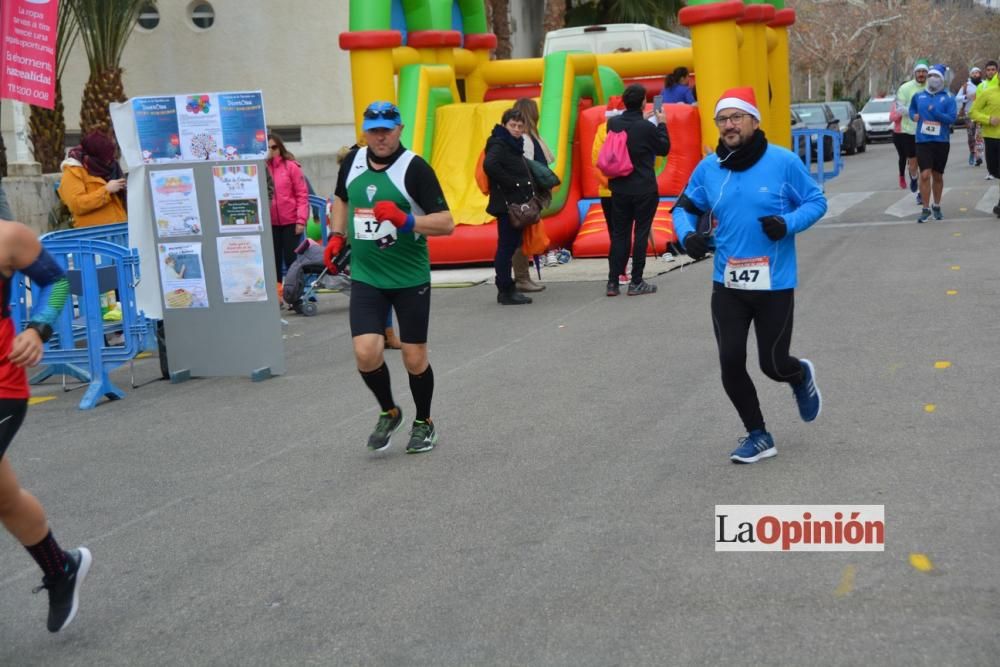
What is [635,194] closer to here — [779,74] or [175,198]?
[175,198]

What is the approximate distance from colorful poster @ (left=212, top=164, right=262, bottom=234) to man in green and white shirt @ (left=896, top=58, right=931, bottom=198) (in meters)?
9.98

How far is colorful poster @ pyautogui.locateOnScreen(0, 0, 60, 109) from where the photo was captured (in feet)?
38.9

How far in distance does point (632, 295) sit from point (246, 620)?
28.8 feet

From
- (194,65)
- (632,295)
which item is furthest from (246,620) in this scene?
(194,65)

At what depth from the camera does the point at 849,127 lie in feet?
126

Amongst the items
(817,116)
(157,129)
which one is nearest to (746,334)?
(157,129)

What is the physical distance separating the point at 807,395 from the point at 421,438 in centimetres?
202

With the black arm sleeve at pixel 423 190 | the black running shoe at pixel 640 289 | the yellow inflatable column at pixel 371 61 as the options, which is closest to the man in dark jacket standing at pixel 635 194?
the black running shoe at pixel 640 289

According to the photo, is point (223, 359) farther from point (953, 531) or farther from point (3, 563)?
point (953, 531)

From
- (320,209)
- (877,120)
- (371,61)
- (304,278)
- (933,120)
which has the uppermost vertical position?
(371,61)

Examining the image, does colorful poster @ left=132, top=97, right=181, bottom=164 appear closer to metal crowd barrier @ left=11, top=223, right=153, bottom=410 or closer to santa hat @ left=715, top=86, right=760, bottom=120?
metal crowd barrier @ left=11, top=223, right=153, bottom=410

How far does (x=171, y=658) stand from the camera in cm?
454

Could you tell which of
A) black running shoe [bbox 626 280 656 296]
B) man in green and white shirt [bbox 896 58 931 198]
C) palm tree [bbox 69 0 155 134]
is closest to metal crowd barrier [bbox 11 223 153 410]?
black running shoe [bbox 626 280 656 296]

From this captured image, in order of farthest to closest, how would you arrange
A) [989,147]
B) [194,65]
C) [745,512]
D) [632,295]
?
[194,65] < [989,147] < [632,295] < [745,512]
